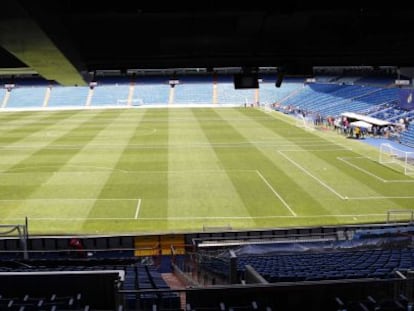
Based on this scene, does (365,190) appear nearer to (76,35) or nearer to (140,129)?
(76,35)

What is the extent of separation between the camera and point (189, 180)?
23703 millimetres

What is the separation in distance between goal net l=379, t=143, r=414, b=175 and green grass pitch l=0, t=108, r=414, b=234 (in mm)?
615

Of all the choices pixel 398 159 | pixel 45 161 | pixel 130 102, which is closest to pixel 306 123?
pixel 398 159

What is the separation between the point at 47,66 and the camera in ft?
27.2

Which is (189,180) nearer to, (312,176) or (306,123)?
(312,176)

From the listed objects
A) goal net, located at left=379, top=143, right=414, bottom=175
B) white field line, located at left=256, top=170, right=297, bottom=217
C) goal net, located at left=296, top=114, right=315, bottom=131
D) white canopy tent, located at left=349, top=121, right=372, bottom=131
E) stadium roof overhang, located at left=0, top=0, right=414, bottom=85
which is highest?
stadium roof overhang, located at left=0, top=0, right=414, bottom=85

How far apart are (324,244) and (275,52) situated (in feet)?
15.3

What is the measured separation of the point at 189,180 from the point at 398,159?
12376 mm

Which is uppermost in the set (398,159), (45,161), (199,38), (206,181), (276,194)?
(199,38)

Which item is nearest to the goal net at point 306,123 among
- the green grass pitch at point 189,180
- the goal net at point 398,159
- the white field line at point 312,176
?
the green grass pitch at point 189,180

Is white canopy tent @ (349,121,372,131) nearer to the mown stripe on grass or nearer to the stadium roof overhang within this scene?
the mown stripe on grass

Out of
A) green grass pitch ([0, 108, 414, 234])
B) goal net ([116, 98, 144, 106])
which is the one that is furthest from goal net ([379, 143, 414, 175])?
goal net ([116, 98, 144, 106])

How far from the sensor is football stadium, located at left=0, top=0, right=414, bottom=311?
599 cm

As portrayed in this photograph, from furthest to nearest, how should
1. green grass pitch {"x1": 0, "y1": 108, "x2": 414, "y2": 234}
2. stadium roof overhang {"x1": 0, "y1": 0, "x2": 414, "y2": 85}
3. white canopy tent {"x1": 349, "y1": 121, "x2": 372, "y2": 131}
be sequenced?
1. white canopy tent {"x1": 349, "y1": 121, "x2": 372, "y2": 131}
2. green grass pitch {"x1": 0, "y1": 108, "x2": 414, "y2": 234}
3. stadium roof overhang {"x1": 0, "y1": 0, "x2": 414, "y2": 85}
